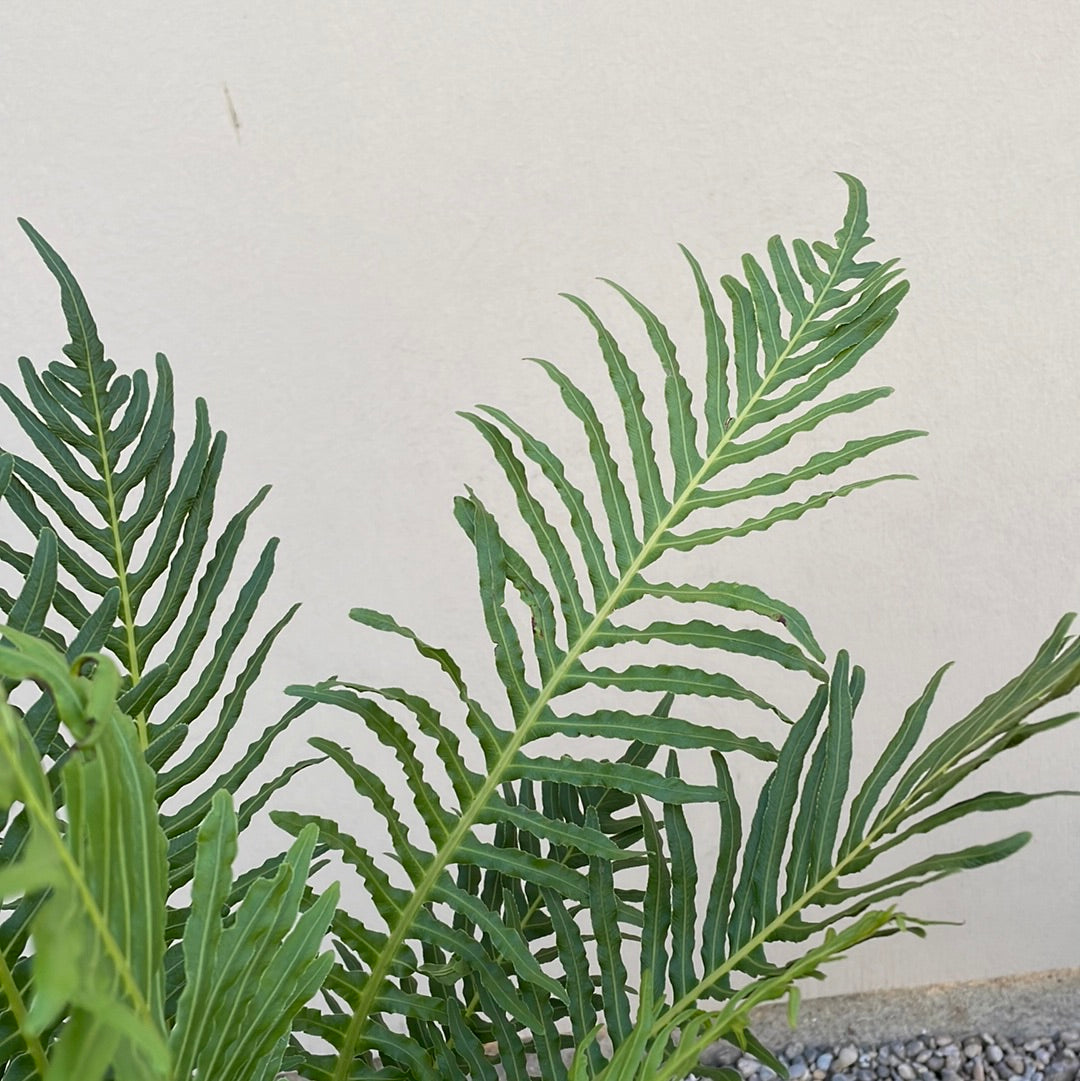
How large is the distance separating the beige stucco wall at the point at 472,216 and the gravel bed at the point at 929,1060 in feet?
1.88

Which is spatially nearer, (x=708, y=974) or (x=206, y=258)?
(x=708, y=974)

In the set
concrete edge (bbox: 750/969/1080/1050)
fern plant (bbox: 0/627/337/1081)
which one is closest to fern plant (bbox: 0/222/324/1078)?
fern plant (bbox: 0/627/337/1081)

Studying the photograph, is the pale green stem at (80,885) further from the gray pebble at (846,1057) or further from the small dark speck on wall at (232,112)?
the gray pebble at (846,1057)

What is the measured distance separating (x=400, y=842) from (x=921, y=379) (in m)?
0.79

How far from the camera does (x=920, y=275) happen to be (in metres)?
1.04

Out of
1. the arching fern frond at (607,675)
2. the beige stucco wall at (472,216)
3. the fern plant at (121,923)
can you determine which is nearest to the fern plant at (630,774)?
the arching fern frond at (607,675)

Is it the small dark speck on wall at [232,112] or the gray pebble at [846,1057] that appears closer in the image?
the small dark speck on wall at [232,112]

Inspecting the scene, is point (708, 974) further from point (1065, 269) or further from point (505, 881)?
point (1065, 269)

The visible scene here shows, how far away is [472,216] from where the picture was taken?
995 mm

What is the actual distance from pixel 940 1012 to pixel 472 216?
41.9 inches

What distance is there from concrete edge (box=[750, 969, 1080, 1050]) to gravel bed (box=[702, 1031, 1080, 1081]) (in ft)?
0.05

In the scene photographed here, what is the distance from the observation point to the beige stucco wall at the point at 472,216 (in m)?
0.93

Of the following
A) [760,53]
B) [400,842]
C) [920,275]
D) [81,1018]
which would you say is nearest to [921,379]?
[920,275]

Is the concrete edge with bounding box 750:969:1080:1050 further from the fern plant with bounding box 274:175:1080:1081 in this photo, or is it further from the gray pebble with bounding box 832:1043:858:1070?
the fern plant with bounding box 274:175:1080:1081
